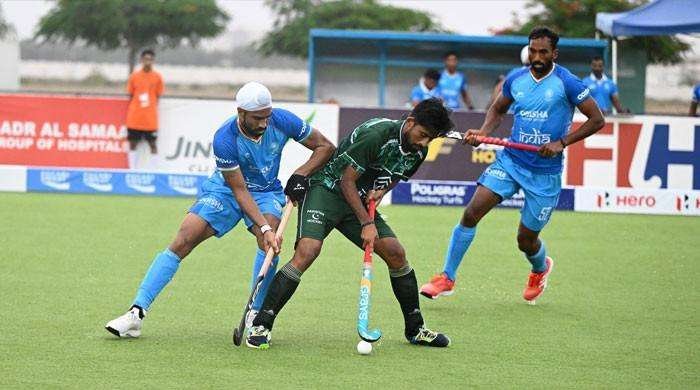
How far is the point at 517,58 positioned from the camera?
25.1m

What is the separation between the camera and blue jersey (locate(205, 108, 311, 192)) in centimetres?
768

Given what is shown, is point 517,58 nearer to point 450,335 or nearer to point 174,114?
point 174,114

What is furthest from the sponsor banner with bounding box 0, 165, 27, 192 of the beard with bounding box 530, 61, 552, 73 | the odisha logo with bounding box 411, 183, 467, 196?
the beard with bounding box 530, 61, 552, 73

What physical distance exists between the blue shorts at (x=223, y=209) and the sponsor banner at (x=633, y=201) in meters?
9.95

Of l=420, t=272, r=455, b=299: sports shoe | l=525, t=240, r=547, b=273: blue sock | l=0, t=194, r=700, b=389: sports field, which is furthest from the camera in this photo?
l=525, t=240, r=547, b=273: blue sock

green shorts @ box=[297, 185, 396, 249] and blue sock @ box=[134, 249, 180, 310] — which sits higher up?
green shorts @ box=[297, 185, 396, 249]

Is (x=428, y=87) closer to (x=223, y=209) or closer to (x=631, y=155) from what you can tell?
(x=631, y=155)

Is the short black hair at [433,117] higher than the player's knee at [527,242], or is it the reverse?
the short black hair at [433,117]

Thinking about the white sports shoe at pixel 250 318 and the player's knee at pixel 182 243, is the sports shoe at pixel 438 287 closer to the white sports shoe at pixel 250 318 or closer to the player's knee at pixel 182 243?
the white sports shoe at pixel 250 318

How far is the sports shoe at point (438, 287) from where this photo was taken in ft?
31.0

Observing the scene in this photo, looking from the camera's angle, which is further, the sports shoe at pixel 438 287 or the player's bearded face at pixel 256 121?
the sports shoe at pixel 438 287

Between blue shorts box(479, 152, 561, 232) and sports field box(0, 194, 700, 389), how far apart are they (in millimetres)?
688

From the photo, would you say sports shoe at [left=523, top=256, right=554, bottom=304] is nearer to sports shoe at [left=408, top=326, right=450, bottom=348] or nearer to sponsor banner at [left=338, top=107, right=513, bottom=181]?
sports shoe at [left=408, top=326, right=450, bottom=348]

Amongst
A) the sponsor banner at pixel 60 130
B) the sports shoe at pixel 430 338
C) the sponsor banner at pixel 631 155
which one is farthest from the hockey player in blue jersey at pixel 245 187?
the sponsor banner at pixel 60 130
